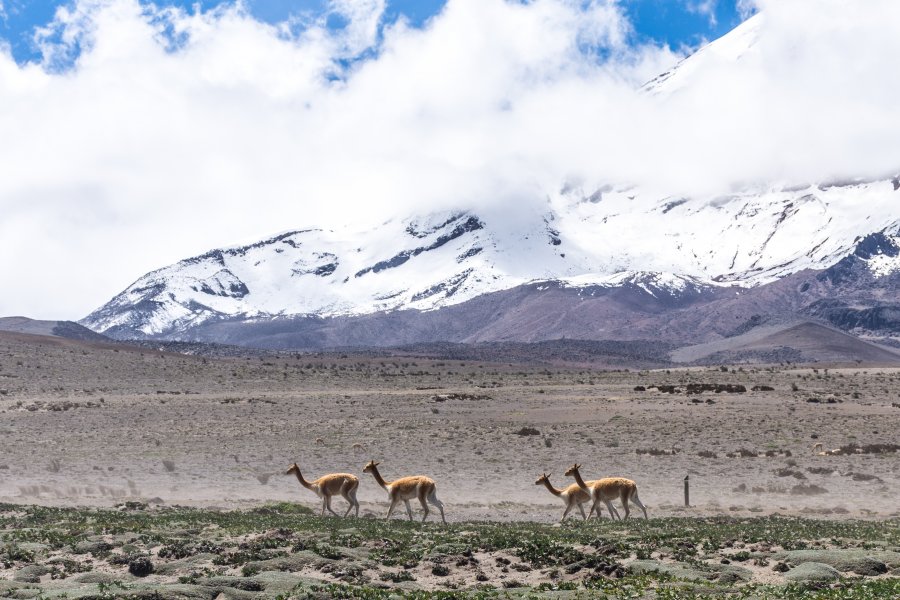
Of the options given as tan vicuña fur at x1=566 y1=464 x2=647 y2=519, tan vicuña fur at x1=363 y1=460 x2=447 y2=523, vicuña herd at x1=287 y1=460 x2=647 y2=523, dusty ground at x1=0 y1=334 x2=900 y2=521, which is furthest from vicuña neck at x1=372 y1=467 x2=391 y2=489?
tan vicuña fur at x1=566 y1=464 x2=647 y2=519

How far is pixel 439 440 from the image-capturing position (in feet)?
151

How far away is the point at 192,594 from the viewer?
15.0 meters

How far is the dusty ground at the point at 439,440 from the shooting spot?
3152 centimetres

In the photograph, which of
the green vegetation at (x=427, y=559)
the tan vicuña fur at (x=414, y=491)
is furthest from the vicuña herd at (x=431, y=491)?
the green vegetation at (x=427, y=559)

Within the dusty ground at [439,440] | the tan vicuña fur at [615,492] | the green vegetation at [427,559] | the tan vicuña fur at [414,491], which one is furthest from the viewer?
the dusty ground at [439,440]

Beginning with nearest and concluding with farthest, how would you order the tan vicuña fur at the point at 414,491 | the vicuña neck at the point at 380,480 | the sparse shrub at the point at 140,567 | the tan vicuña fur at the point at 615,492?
the sparse shrub at the point at 140,567
the tan vicuña fur at the point at 414,491
the tan vicuña fur at the point at 615,492
the vicuña neck at the point at 380,480

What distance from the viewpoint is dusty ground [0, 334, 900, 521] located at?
31516 mm

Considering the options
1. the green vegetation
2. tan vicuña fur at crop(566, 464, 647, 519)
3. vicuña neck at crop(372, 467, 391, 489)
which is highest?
vicuña neck at crop(372, 467, 391, 489)

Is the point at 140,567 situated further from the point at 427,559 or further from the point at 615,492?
the point at 615,492

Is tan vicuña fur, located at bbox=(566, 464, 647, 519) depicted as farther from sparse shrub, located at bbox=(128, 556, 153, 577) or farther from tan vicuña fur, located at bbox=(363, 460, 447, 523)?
sparse shrub, located at bbox=(128, 556, 153, 577)

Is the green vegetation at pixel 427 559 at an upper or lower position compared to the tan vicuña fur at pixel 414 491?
lower

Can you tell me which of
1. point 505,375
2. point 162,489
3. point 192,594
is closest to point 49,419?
point 162,489

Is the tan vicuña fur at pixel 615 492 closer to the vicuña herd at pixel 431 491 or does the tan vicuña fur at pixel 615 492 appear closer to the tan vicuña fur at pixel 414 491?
the vicuña herd at pixel 431 491

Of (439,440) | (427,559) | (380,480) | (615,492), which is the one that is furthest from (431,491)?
(439,440)
